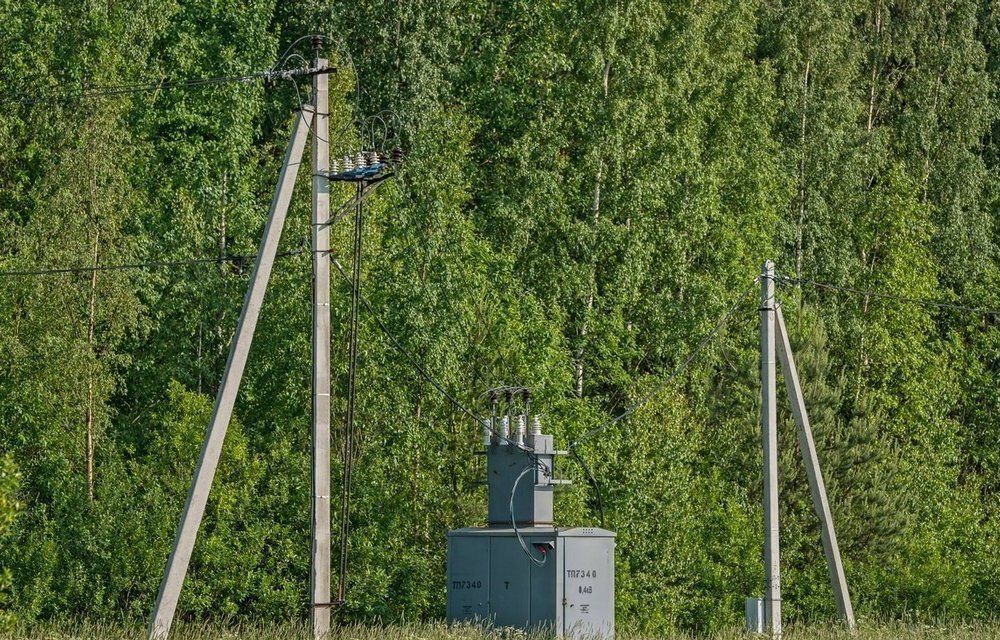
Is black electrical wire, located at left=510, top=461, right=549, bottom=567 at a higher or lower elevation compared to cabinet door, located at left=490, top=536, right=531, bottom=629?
higher

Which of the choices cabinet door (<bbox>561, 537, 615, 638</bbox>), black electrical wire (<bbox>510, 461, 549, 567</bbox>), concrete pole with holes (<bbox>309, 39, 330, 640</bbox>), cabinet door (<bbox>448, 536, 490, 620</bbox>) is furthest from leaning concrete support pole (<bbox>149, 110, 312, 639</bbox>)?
cabinet door (<bbox>561, 537, 615, 638</bbox>)

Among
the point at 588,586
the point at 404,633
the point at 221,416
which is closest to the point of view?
the point at 404,633

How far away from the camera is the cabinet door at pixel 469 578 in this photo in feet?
75.1

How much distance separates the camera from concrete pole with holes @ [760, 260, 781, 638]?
2589cm

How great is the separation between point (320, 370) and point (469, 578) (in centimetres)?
509

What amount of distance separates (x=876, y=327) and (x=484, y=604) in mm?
26196

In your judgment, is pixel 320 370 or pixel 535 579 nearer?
pixel 320 370

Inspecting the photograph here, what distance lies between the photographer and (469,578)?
75.8ft

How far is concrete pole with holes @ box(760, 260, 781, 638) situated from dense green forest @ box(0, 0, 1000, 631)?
8274 millimetres

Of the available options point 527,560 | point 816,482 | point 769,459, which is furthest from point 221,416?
point 816,482

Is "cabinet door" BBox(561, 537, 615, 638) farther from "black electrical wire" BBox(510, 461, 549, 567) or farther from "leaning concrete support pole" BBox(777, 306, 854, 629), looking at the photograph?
"leaning concrete support pole" BBox(777, 306, 854, 629)

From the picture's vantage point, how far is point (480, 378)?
3516 centimetres

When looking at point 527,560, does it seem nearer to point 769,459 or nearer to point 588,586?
point 588,586

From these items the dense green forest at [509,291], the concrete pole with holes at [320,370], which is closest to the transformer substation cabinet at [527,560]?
the concrete pole with holes at [320,370]
